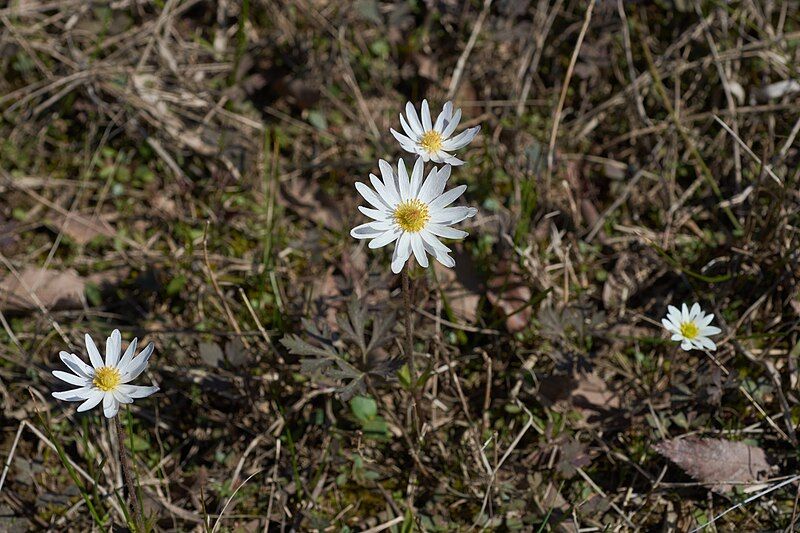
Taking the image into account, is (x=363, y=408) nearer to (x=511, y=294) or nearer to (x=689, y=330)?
(x=511, y=294)

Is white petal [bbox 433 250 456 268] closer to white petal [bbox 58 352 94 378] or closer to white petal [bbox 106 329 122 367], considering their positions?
white petal [bbox 106 329 122 367]

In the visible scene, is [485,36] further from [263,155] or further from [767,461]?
[767,461]

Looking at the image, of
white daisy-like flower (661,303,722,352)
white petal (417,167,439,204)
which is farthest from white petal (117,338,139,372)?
white daisy-like flower (661,303,722,352)

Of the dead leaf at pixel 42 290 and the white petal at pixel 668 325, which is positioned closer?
the white petal at pixel 668 325

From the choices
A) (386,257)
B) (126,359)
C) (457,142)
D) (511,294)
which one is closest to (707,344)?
(511,294)

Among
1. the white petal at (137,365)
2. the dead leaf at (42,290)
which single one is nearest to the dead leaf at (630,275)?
the white petal at (137,365)

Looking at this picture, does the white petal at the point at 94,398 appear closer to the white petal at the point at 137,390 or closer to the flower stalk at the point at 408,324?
the white petal at the point at 137,390
